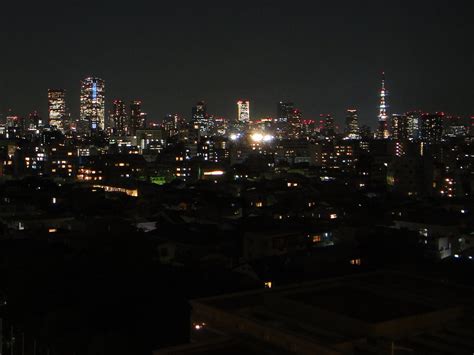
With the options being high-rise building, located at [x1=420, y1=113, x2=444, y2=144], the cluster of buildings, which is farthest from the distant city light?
high-rise building, located at [x1=420, y1=113, x2=444, y2=144]

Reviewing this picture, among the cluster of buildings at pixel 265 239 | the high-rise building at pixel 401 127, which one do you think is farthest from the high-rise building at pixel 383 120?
the cluster of buildings at pixel 265 239

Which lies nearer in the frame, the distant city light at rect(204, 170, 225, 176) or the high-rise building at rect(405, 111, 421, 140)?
the distant city light at rect(204, 170, 225, 176)

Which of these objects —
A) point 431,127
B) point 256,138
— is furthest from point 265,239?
point 431,127

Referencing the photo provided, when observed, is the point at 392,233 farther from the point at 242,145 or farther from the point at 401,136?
the point at 401,136

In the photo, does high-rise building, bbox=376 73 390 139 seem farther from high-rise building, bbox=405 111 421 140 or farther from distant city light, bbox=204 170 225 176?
distant city light, bbox=204 170 225 176

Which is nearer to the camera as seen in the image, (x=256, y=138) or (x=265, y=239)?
(x=265, y=239)

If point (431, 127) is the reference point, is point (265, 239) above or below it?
below

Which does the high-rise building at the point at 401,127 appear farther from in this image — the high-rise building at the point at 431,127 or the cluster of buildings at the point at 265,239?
the cluster of buildings at the point at 265,239

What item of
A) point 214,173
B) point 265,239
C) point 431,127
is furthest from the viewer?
point 431,127

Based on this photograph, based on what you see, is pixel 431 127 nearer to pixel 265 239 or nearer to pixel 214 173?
pixel 214 173
